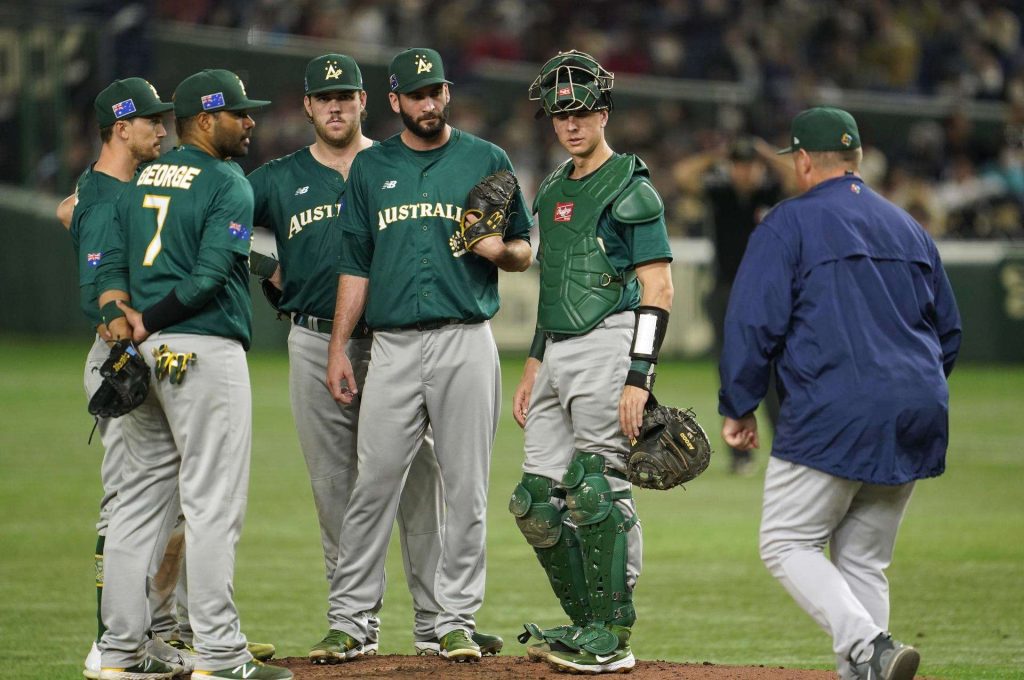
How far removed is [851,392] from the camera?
5.21 m

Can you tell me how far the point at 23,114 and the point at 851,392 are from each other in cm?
1866

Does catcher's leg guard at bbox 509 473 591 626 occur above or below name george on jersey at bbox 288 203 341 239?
below

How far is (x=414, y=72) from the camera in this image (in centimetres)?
623

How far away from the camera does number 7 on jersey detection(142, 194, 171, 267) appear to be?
5.69m

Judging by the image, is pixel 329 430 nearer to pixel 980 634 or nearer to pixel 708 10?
pixel 980 634

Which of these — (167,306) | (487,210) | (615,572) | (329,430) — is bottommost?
(615,572)

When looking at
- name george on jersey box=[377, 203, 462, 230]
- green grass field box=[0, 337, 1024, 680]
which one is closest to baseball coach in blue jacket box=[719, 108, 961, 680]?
name george on jersey box=[377, 203, 462, 230]

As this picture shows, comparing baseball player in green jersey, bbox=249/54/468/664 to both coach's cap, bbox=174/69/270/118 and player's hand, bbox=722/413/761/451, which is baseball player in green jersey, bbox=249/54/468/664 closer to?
coach's cap, bbox=174/69/270/118

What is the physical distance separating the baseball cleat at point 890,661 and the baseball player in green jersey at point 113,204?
272cm

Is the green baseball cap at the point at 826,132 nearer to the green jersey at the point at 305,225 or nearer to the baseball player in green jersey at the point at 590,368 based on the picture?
the baseball player in green jersey at the point at 590,368

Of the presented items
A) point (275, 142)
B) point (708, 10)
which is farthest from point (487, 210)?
point (708, 10)

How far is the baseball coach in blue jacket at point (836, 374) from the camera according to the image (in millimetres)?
5211

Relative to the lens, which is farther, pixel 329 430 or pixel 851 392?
pixel 329 430

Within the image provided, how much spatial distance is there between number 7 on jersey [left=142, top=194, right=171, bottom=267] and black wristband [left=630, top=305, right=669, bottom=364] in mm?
1830
